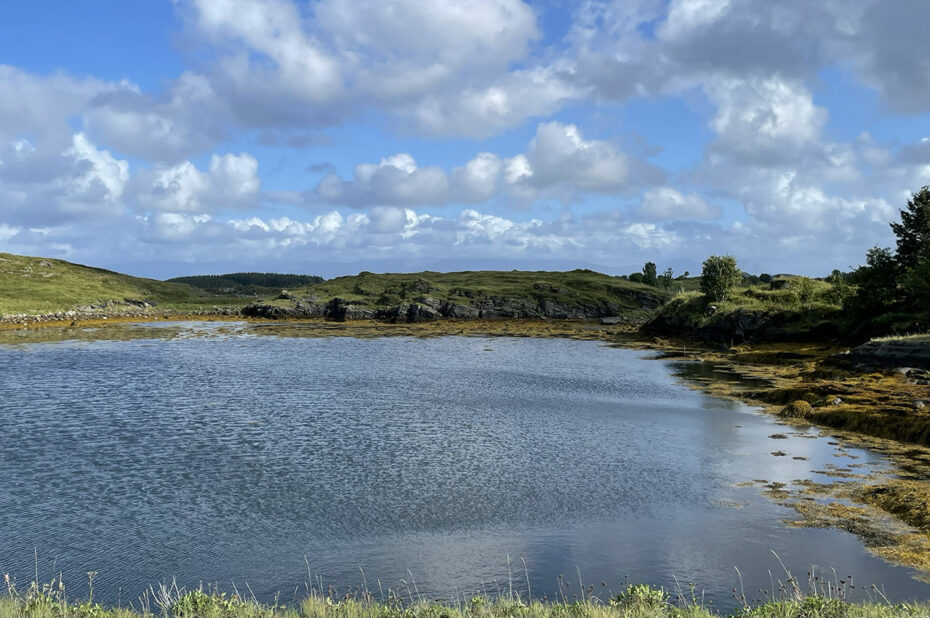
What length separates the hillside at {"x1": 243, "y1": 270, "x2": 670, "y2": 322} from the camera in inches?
6875

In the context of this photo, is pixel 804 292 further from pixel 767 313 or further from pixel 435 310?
pixel 435 310

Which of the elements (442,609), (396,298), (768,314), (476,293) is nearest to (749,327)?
(768,314)

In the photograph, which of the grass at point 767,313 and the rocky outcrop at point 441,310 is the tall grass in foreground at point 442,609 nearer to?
the grass at point 767,313

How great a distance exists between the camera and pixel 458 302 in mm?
178875

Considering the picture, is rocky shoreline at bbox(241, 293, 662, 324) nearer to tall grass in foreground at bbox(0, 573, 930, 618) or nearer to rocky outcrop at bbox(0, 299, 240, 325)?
rocky outcrop at bbox(0, 299, 240, 325)

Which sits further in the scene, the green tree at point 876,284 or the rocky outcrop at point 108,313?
the rocky outcrop at point 108,313

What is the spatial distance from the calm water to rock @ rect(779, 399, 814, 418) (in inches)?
99.5

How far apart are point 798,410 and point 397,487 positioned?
36093mm

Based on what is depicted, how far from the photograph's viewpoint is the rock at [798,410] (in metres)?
50.8

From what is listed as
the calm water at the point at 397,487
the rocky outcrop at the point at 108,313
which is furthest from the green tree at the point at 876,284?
the rocky outcrop at the point at 108,313

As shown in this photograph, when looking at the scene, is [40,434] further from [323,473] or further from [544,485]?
[544,485]

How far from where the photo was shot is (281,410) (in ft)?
173

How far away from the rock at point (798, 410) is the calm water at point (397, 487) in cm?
253

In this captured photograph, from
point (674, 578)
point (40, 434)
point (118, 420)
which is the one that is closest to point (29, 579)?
point (674, 578)
